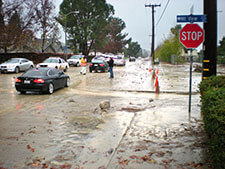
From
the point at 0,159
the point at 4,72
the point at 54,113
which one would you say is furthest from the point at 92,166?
the point at 4,72

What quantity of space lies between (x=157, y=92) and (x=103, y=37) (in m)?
52.3

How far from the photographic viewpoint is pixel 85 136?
638cm

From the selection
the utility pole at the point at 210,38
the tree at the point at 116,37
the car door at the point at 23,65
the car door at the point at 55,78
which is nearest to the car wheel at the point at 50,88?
the car door at the point at 55,78

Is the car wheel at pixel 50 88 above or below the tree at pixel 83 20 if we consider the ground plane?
below

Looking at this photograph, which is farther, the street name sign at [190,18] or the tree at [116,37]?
the tree at [116,37]

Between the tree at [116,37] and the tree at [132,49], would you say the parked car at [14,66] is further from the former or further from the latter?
the tree at [132,49]

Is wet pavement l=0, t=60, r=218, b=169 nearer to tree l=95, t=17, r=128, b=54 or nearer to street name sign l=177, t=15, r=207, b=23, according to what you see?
street name sign l=177, t=15, r=207, b=23

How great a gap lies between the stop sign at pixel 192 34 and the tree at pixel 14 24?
96.4 feet

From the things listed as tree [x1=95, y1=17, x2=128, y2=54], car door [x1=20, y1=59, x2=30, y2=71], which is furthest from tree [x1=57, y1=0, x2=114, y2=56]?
tree [x1=95, y1=17, x2=128, y2=54]

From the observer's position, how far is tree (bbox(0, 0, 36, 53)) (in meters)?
33.7

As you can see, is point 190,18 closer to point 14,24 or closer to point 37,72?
point 37,72

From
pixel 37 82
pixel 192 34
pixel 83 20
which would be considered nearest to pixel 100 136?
pixel 192 34

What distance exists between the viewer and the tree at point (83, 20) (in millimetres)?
58162

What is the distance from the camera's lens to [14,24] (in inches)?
1346
